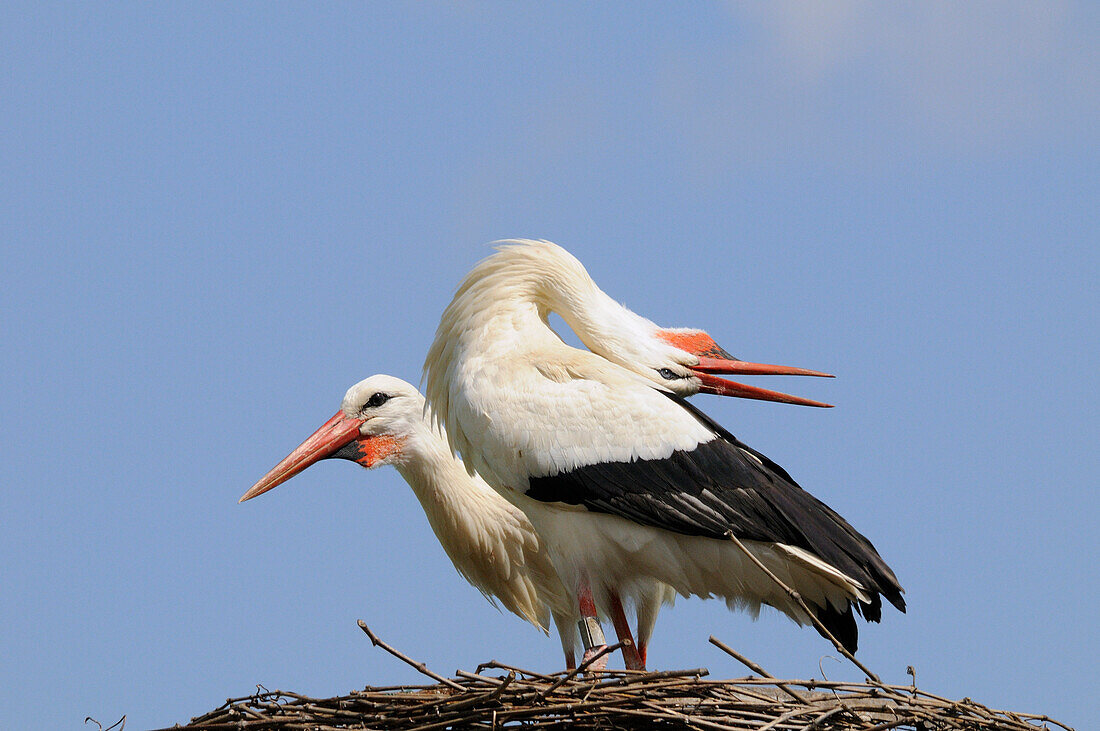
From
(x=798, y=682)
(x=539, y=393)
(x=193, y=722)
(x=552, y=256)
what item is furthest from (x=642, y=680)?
(x=552, y=256)

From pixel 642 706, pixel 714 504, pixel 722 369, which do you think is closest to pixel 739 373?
pixel 722 369

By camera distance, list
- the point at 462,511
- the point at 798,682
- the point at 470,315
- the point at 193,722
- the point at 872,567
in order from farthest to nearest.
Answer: the point at 462,511 → the point at 470,315 → the point at 872,567 → the point at 193,722 → the point at 798,682

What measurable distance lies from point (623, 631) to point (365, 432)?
1629mm

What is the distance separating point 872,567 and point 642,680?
103cm

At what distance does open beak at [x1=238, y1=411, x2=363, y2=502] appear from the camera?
19.6 feet

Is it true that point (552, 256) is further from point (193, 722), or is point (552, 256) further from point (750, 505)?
point (193, 722)

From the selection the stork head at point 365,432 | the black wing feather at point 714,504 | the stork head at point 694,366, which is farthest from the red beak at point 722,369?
the stork head at point 365,432

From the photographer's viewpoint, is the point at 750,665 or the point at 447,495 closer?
the point at 750,665

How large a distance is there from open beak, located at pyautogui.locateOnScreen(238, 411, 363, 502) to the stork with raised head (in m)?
1.02

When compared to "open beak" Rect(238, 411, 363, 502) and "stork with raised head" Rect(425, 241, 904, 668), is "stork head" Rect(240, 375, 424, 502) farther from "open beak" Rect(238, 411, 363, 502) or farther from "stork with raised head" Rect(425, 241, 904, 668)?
"stork with raised head" Rect(425, 241, 904, 668)

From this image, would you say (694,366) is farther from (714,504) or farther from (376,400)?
(376,400)

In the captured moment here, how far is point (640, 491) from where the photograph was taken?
4.77 meters

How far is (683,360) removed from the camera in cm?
545

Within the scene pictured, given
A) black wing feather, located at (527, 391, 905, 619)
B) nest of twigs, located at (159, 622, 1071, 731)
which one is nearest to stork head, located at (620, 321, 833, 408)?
black wing feather, located at (527, 391, 905, 619)
